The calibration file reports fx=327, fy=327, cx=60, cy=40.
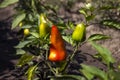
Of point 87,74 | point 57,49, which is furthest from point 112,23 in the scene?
point 87,74

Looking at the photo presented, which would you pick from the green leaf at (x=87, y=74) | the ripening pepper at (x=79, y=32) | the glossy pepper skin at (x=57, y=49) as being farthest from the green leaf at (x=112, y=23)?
the green leaf at (x=87, y=74)

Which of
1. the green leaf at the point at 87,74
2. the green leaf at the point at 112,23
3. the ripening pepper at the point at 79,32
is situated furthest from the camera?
the green leaf at the point at 112,23

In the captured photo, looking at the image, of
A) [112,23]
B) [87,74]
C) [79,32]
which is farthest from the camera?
[112,23]

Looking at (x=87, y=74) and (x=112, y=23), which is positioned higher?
(x=112, y=23)

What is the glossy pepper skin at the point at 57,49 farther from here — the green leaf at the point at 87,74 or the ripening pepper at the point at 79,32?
the green leaf at the point at 87,74

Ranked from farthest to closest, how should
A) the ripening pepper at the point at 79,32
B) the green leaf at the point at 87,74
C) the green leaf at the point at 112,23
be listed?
the green leaf at the point at 112,23, the ripening pepper at the point at 79,32, the green leaf at the point at 87,74

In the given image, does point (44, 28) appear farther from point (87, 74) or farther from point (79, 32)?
point (87, 74)

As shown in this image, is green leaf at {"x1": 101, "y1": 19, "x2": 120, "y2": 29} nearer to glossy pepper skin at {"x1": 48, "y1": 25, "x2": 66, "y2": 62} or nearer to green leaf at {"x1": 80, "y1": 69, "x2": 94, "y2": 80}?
glossy pepper skin at {"x1": 48, "y1": 25, "x2": 66, "y2": 62}

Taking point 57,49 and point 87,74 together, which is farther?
point 57,49

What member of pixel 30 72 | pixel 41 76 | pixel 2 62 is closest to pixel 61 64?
pixel 30 72

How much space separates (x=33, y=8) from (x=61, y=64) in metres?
1.28

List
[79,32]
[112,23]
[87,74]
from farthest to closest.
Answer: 1. [112,23]
2. [79,32]
3. [87,74]

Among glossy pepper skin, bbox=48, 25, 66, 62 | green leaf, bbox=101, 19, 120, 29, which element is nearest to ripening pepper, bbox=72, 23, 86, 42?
glossy pepper skin, bbox=48, 25, 66, 62

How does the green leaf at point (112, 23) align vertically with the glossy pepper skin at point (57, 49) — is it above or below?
above
